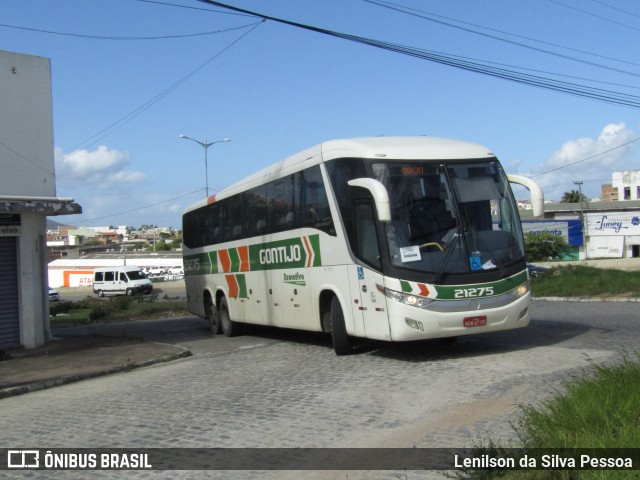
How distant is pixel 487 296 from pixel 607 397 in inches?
201

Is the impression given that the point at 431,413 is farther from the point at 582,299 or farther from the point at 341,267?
the point at 582,299

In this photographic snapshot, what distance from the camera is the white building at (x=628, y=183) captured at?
87.4 meters

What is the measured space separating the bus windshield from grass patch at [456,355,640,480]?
4.41 m

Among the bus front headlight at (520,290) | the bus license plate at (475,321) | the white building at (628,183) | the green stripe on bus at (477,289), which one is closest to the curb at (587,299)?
the bus front headlight at (520,290)

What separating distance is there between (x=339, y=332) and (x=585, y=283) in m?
18.0

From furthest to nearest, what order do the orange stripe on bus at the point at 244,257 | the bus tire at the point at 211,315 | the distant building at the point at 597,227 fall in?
the distant building at the point at 597,227
the bus tire at the point at 211,315
the orange stripe on bus at the point at 244,257

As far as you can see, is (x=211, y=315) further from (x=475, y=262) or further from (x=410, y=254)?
(x=475, y=262)

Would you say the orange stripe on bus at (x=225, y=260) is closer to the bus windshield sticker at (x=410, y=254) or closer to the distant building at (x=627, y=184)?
the bus windshield sticker at (x=410, y=254)

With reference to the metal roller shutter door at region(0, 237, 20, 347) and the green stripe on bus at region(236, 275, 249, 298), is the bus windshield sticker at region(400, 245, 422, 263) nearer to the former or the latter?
the green stripe on bus at region(236, 275, 249, 298)

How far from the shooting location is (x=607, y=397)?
6430 millimetres

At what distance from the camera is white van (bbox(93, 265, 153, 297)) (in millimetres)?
55031

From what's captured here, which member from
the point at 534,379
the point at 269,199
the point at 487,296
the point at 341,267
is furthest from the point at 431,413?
the point at 269,199

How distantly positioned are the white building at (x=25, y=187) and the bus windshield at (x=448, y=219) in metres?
7.62

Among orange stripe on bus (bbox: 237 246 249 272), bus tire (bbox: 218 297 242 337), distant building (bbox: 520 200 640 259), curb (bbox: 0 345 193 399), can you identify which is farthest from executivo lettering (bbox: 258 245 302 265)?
distant building (bbox: 520 200 640 259)
